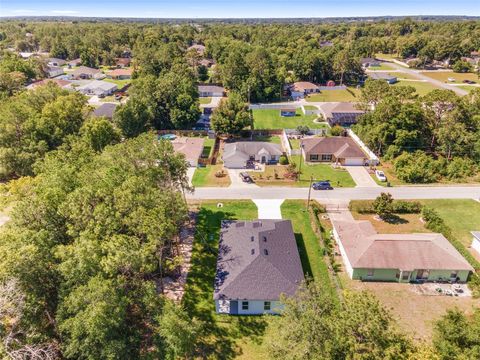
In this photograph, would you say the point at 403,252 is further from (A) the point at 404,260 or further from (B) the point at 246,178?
(B) the point at 246,178

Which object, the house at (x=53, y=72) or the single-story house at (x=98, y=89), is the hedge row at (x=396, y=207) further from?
the house at (x=53, y=72)

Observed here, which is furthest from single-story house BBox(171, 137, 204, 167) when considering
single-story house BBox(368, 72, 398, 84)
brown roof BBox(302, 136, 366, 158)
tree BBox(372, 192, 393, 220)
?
single-story house BBox(368, 72, 398, 84)

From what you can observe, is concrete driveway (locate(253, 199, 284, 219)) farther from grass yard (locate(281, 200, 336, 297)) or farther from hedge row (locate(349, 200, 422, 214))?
hedge row (locate(349, 200, 422, 214))

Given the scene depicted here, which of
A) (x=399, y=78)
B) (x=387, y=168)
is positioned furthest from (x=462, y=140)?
(x=399, y=78)

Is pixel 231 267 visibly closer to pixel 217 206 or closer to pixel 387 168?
pixel 217 206

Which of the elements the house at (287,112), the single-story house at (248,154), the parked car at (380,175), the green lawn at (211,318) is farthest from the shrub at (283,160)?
the house at (287,112)

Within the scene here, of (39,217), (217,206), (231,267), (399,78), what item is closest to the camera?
(39,217)
